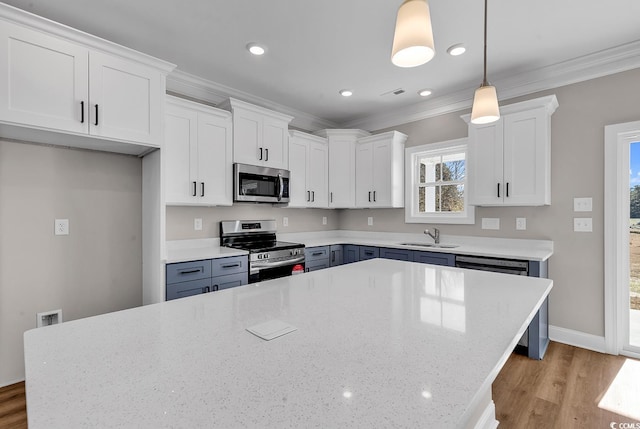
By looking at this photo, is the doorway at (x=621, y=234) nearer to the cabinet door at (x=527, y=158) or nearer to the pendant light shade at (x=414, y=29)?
the cabinet door at (x=527, y=158)

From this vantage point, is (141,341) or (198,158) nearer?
(141,341)

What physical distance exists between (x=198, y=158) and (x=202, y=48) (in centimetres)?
95

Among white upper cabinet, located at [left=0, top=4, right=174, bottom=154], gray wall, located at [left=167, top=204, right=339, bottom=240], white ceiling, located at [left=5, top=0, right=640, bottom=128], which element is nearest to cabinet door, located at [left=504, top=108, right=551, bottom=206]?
white ceiling, located at [left=5, top=0, right=640, bottom=128]

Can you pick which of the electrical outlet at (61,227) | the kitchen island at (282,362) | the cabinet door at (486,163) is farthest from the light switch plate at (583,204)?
the electrical outlet at (61,227)

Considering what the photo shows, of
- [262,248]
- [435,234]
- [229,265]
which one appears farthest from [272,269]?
[435,234]

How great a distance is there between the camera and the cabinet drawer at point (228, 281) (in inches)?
107

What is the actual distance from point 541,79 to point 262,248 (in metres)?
3.21

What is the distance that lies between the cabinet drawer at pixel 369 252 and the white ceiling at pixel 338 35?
184 centimetres

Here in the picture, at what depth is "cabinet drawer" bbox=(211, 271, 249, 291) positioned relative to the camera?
2715mm

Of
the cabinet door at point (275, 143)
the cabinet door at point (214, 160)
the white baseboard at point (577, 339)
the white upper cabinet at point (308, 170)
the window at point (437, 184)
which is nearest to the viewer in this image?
the white baseboard at point (577, 339)

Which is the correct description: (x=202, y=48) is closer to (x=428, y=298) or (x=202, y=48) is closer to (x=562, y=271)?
(x=428, y=298)

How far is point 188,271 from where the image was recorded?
256 centimetres

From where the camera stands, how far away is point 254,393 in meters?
0.61

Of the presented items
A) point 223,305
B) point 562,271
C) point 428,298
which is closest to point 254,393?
point 223,305
